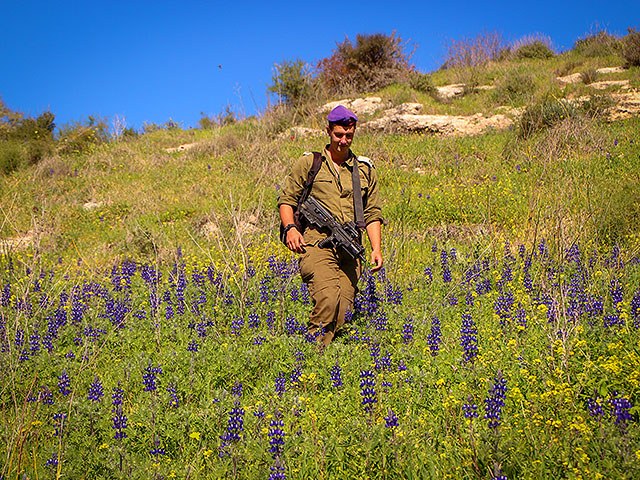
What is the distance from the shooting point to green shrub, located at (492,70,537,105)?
14.3 meters

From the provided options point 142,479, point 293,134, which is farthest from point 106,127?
point 142,479

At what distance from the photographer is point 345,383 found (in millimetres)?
3373

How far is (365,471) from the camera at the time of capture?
240 centimetres

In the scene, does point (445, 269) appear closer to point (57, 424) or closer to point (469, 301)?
point (469, 301)

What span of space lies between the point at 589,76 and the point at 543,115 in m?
5.48

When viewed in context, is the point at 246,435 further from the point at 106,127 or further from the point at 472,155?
the point at 106,127

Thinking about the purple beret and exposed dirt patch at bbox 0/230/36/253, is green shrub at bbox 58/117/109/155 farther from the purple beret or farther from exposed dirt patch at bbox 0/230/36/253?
the purple beret

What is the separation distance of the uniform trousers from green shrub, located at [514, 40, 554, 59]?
68.6ft

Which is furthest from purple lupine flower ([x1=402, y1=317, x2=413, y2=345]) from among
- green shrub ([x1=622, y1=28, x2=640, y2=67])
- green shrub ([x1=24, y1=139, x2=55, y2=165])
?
green shrub ([x1=622, y1=28, x2=640, y2=67])

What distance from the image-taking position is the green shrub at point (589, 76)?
14327 millimetres

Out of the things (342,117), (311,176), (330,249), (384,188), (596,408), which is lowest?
(596,408)

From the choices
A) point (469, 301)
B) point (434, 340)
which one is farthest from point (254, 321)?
point (469, 301)

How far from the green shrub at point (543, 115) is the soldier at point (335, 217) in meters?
8.02

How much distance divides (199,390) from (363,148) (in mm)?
8984
